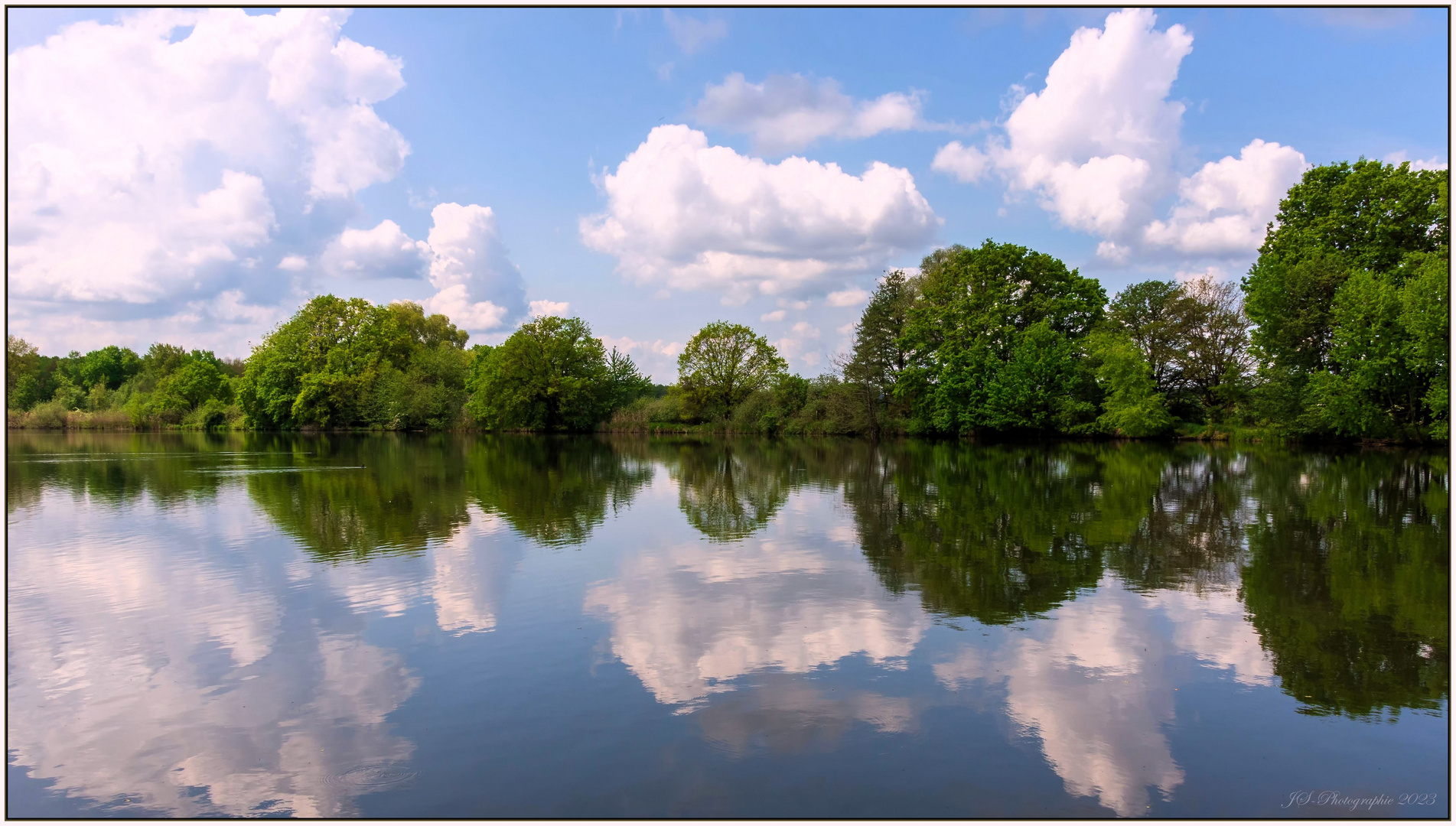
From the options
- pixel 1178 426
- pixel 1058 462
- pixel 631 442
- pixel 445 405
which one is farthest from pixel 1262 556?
pixel 445 405

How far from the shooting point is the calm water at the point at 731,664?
4.44 meters

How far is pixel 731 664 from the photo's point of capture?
20.7 feet

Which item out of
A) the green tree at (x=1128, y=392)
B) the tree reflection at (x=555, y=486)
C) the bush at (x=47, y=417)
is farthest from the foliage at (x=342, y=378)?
the green tree at (x=1128, y=392)

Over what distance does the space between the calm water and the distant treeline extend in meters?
24.4

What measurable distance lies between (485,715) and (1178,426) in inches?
1864

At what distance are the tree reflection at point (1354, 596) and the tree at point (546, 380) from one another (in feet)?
172

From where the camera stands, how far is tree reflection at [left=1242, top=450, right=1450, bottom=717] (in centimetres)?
586

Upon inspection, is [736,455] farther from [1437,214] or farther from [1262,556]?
[1437,214]

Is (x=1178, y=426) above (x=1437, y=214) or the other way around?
the other way around

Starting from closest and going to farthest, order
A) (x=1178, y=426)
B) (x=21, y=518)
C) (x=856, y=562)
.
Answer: (x=856, y=562) → (x=21, y=518) → (x=1178, y=426)

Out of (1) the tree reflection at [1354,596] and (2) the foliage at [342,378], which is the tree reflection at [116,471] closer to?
(1) the tree reflection at [1354,596]

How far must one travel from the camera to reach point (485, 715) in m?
5.34

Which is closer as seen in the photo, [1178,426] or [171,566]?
[171,566]

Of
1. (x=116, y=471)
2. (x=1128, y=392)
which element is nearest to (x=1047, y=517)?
(x=116, y=471)
